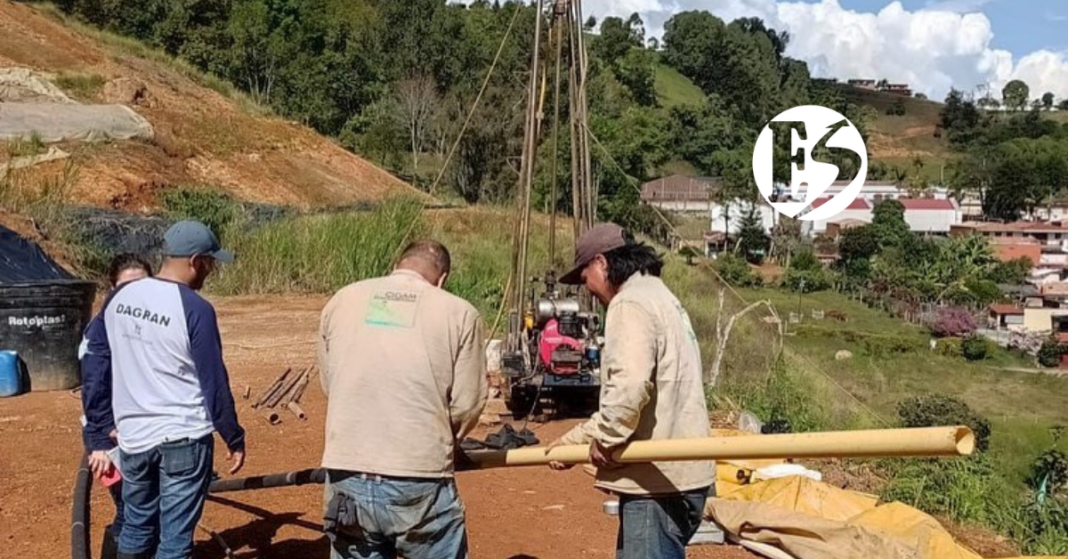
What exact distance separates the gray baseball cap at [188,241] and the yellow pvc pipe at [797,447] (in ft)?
4.16

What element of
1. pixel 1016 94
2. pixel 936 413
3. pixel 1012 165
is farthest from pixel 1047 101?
pixel 936 413

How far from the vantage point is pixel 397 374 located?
10.3ft

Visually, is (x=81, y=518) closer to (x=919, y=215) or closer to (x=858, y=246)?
(x=858, y=246)

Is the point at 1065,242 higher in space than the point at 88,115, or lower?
lower

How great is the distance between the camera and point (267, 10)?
52.3 m

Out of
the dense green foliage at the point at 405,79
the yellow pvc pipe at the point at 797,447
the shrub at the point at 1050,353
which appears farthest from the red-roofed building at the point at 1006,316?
the yellow pvc pipe at the point at 797,447

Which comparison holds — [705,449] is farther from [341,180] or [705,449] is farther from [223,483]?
[341,180]

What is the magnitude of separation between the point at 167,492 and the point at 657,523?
1553 mm

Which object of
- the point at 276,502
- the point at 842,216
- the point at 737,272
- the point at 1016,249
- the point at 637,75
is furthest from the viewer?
the point at 637,75

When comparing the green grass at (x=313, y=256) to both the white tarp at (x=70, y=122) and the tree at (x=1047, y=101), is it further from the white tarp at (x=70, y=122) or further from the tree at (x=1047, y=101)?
the tree at (x=1047, y=101)

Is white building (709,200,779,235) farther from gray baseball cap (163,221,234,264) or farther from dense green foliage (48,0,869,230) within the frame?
gray baseball cap (163,221,234,264)

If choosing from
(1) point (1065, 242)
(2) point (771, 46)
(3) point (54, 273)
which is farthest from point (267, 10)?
(2) point (771, 46)

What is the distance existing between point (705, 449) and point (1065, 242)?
86.0 metres

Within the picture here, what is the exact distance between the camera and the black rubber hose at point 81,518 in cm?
400
